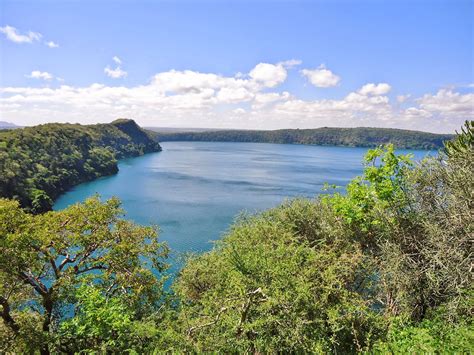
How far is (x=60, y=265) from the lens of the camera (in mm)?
13500

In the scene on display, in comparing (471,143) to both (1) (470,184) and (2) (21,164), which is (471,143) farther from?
(2) (21,164)

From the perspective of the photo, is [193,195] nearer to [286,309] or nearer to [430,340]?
[286,309]

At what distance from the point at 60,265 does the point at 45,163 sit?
3297 inches

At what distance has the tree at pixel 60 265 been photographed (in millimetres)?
11922

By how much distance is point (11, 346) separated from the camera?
11719 mm

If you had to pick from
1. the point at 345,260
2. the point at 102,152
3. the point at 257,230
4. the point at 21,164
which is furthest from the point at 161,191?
the point at 345,260

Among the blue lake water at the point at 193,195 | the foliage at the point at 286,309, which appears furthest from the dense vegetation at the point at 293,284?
the blue lake water at the point at 193,195

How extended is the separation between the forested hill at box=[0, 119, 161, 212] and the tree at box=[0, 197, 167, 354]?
45963 millimetres

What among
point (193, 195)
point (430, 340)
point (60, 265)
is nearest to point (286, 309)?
point (430, 340)

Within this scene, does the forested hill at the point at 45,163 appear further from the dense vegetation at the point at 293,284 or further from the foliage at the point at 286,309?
the foliage at the point at 286,309

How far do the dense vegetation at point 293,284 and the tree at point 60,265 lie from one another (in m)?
0.05

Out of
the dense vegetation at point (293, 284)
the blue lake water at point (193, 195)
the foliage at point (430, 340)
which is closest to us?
the foliage at point (430, 340)

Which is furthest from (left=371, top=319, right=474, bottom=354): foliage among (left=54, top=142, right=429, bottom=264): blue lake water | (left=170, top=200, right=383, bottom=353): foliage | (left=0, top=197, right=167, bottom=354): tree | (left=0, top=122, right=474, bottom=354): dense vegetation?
(left=54, top=142, right=429, bottom=264): blue lake water

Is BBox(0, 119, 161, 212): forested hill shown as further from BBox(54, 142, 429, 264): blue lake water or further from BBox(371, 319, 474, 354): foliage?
BBox(371, 319, 474, 354): foliage
